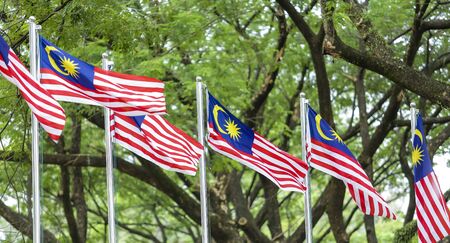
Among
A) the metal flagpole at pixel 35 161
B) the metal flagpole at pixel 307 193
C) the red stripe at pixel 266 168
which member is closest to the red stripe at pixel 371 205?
the metal flagpole at pixel 307 193

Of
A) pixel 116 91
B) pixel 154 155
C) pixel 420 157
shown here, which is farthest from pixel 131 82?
pixel 420 157

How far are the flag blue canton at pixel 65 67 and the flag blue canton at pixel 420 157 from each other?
5.07m

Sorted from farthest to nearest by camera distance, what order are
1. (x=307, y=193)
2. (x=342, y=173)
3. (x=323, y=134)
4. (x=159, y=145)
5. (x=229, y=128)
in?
(x=323, y=134)
(x=342, y=173)
(x=307, y=193)
(x=229, y=128)
(x=159, y=145)

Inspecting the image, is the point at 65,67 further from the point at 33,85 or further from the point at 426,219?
the point at 426,219

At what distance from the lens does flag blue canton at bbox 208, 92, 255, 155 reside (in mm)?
13766

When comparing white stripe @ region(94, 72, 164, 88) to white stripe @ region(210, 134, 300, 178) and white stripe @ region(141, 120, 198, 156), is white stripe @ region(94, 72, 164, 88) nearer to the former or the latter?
white stripe @ region(141, 120, 198, 156)

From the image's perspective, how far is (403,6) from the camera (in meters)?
20.6

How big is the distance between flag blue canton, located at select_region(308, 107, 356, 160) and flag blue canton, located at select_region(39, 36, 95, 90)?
3.49 m

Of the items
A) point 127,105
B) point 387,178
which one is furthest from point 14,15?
point 387,178

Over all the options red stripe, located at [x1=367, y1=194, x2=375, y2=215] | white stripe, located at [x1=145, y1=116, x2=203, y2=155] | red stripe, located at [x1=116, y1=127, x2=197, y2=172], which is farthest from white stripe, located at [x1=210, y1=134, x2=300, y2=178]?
red stripe, located at [x1=367, y1=194, x2=375, y2=215]

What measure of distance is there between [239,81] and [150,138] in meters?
8.62

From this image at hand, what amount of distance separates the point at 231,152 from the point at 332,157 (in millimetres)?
1593

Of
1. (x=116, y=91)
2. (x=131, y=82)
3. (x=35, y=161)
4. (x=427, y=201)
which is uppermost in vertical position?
(x=131, y=82)

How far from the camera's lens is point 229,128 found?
1387 centimetres
